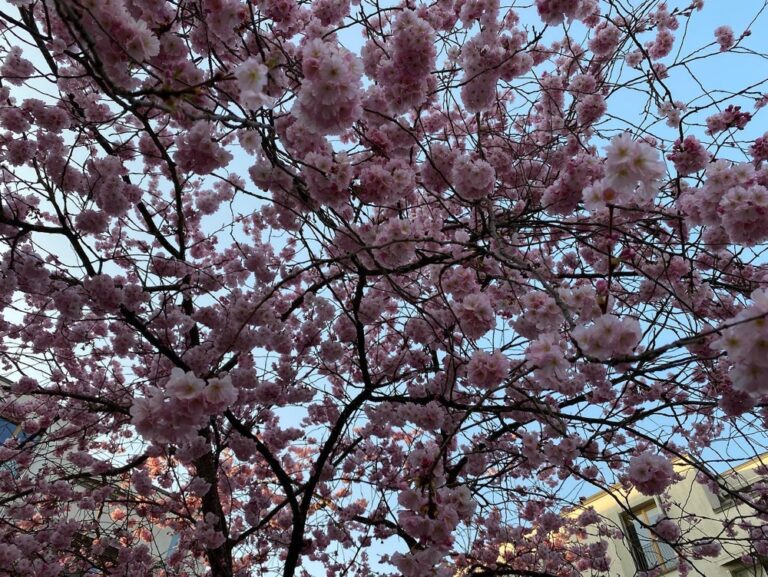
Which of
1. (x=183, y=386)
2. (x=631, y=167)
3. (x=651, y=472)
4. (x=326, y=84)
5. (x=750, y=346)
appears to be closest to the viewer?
(x=750, y=346)

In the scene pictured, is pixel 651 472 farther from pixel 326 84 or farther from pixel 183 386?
pixel 326 84

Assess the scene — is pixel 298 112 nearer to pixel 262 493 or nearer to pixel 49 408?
pixel 262 493

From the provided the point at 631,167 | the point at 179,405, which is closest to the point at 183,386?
the point at 179,405


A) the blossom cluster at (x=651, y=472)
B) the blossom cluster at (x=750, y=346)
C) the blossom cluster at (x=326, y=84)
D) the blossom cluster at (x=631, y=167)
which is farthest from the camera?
the blossom cluster at (x=651, y=472)

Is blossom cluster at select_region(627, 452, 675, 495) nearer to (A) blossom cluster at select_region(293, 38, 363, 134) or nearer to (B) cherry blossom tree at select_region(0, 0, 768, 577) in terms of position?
(B) cherry blossom tree at select_region(0, 0, 768, 577)

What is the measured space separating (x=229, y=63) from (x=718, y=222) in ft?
10.9

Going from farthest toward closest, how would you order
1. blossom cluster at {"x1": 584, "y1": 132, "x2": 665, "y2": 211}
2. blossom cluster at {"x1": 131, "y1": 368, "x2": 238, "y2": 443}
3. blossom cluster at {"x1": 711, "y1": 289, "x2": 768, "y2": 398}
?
blossom cluster at {"x1": 131, "y1": 368, "x2": 238, "y2": 443}, blossom cluster at {"x1": 584, "y1": 132, "x2": 665, "y2": 211}, blossom cluster at {"x1": 711, "y1": 289, "x2": 768, "y2": 398}

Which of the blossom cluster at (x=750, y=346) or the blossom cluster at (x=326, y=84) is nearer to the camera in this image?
the blossom cluster at (x=750, y=346)

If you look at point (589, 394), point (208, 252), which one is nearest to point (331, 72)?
point (589, 394)

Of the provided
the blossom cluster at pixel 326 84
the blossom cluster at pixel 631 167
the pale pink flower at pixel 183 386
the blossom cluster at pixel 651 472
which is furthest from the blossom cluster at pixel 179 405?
the blossom cluster at pixel 651 472

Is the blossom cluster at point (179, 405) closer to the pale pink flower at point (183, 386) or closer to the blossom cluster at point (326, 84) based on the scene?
the pale pink flower at point (183, 386)

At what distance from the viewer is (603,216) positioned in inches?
120

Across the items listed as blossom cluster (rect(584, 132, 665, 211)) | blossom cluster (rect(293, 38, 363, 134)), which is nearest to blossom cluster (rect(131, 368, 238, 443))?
blossom cluster (rect(293, 38, 363, 134))

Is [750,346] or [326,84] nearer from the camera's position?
[750,346]
